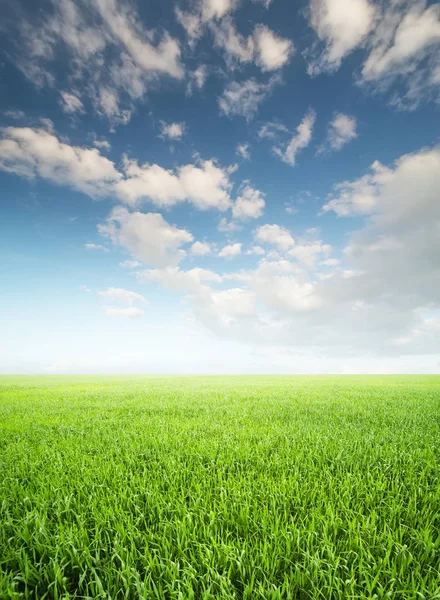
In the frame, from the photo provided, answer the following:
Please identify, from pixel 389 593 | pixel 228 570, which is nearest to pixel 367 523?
pixel 389 593

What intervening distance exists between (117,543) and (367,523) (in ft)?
9.37

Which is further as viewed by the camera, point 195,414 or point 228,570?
point 195,414

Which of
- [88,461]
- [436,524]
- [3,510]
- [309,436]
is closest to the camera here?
[436,524]

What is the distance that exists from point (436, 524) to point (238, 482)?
258cm

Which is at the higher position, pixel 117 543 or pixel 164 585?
pixel 117 543

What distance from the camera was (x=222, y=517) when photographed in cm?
354

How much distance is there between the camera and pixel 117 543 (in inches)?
116

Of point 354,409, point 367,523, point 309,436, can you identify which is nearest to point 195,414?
point 309,436

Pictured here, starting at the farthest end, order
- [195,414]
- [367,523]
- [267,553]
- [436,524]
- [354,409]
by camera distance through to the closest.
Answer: [354,409]
[195,414]
[436,524]
[367,523]
[267,553]

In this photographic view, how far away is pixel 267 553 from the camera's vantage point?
2855 mm

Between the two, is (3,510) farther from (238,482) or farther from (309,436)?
(309,436)

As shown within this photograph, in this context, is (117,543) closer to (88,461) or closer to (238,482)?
(238,482)

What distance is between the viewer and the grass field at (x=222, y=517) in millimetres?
2598

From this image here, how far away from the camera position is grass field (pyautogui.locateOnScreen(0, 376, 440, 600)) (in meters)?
2.60
